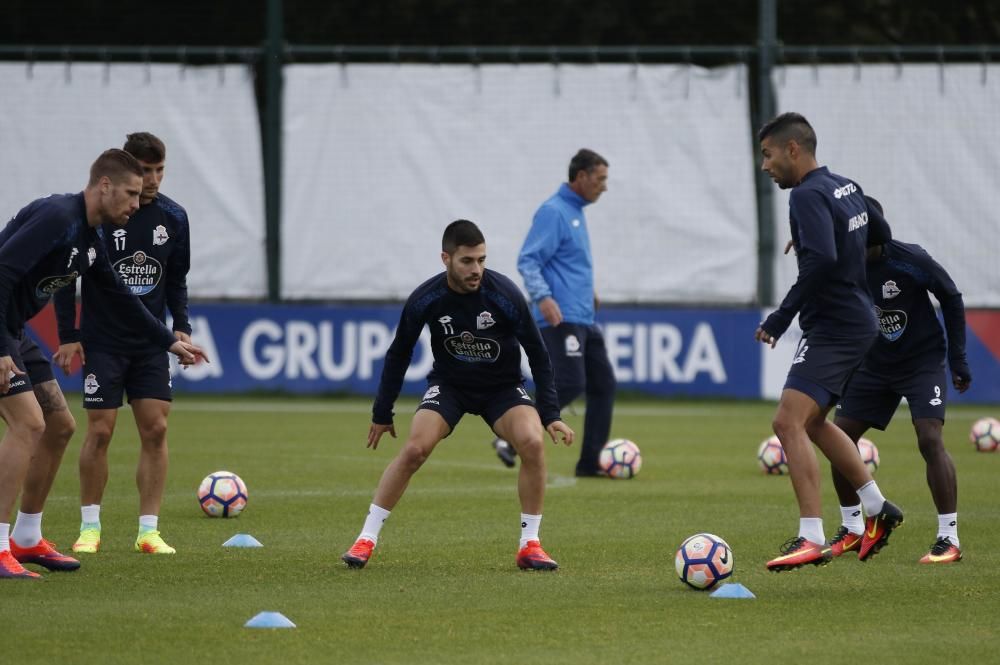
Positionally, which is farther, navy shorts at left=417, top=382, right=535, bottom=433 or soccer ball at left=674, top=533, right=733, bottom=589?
navy shorts at left=417, top=382, right=535, bottom=433

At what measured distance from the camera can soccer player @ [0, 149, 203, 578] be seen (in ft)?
26.6

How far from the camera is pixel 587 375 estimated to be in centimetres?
1400

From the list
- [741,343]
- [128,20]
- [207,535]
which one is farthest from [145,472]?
[128,20]

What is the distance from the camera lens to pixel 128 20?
2703cm

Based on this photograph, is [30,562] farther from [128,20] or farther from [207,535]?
[128,20]

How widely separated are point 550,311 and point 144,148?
4790mm

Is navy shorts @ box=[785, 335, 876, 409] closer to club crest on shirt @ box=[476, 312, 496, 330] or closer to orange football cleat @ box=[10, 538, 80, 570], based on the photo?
club crest on shirt @ box=[476, 312, 496, 330]

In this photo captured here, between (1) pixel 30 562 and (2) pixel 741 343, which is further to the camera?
(2) pixel 741 343

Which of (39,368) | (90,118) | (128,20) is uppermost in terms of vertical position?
(128,20)

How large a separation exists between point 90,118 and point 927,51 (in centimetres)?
1221

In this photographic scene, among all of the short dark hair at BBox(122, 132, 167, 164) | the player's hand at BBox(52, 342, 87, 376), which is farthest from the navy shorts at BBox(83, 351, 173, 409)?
the short dark hair at BBox(122, 132, 167, 164)

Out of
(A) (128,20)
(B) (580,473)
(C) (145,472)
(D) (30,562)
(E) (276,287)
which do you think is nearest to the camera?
(D) (30,562)

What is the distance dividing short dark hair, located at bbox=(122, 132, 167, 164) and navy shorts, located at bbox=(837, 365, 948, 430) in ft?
13.9

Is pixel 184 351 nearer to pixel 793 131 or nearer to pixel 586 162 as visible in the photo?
pixel 793 131
